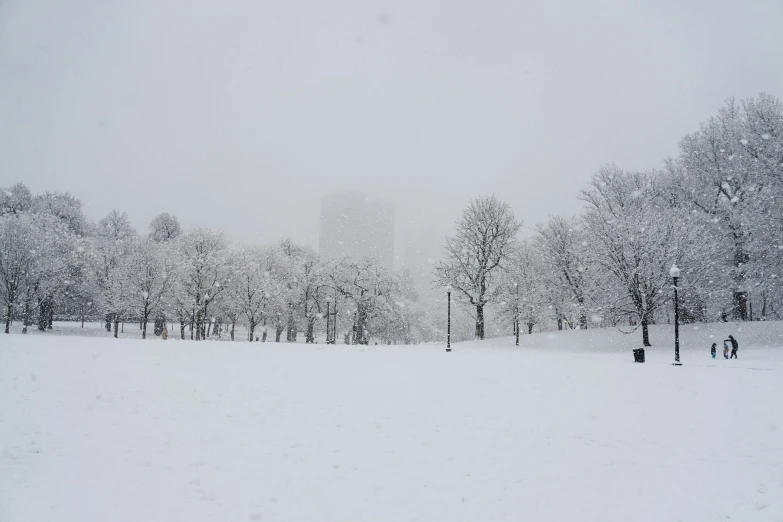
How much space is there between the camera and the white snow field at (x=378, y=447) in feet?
17.6

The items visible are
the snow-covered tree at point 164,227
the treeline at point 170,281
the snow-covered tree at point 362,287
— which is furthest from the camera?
the snow-covered tree at point 164,227

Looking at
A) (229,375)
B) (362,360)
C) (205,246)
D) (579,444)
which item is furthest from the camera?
(205,246)

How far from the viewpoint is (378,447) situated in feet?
23.4

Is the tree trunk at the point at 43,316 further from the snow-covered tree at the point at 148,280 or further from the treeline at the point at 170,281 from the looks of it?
the snow-covered tree at the point at 148,280

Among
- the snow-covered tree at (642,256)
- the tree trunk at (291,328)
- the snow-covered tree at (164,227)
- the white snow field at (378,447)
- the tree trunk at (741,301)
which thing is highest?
the snow-covered tree at (164,227)

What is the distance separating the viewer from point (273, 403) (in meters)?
9.73

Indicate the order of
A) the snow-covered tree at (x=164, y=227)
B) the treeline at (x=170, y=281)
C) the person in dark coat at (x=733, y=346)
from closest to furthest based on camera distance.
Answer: the person in dark coat at (x=733, y=346)
the treeline at (x=170, y=281)
the snow-covered tree at (x=164, y=227)

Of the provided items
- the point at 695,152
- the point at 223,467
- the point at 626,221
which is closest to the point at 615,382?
the point at 223,467

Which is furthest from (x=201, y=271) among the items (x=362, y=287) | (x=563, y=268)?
(x=563, y=268)

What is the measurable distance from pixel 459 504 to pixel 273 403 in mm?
5703

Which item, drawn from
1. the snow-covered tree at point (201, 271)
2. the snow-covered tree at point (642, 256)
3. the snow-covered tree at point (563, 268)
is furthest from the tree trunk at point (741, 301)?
the snow-covered tree at point (201, 271)

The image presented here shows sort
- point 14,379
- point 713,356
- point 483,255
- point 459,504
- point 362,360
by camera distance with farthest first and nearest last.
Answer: point 483,255, point 713,356, point 362,360, point 14,379, point 459,504

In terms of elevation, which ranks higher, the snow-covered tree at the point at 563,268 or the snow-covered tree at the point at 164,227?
the snow-covered tree at the point at 164,227

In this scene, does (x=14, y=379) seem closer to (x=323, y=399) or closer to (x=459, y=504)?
(x=323, y=399)
